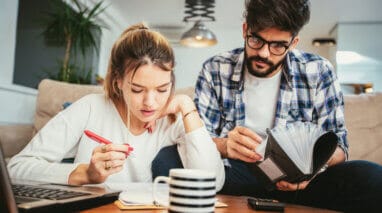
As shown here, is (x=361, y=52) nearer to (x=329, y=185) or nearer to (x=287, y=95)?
(x=287, y=95)

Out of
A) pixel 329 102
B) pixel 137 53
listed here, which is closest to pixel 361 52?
pixel 329 102

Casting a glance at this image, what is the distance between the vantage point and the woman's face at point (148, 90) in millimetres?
1228

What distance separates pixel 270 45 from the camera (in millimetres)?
1469

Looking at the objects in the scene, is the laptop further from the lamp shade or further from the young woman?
the lamp shade

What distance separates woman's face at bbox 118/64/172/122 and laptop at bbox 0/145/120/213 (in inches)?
15.8

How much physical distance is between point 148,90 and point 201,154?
10.8 inches

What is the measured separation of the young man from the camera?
1371mm

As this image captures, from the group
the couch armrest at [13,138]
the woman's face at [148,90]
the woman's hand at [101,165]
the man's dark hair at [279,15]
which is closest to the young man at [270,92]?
the man's dark hair at [279,15]

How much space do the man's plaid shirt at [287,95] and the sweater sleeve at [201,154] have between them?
0.88ft

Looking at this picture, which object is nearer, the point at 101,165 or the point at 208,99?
the point at 101,165

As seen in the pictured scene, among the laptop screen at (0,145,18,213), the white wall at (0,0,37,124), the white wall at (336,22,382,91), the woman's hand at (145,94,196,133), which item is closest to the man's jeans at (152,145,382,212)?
the woman's hand at (145,94,196,133)

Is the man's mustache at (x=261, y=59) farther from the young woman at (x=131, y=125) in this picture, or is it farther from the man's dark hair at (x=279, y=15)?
the young woman at (x=131, y=125)

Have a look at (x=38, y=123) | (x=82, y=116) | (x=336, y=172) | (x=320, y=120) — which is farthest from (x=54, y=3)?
(x=336, y=172)

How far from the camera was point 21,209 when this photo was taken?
0.65 metres
